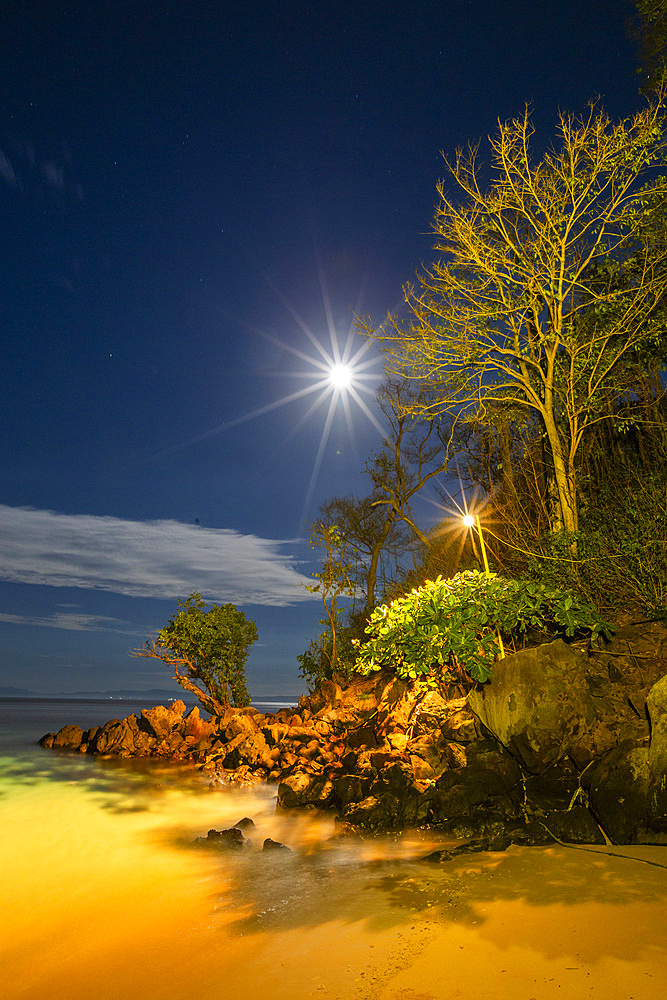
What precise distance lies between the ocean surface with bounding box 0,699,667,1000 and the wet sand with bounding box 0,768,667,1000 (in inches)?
0.7

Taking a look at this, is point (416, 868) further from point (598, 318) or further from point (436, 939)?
point (598, 318)

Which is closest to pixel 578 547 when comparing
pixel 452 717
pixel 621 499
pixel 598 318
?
pixel 621 499

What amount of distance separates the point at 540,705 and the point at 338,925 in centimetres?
376

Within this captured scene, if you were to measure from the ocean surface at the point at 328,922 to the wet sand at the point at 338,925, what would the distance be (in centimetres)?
2

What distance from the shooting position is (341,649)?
17.8 meters

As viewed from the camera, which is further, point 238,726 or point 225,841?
point 238,726

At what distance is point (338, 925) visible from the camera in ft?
15.7

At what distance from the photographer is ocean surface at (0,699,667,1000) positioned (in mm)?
3652

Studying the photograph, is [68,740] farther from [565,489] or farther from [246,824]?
[565,489]

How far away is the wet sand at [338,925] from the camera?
364 cm

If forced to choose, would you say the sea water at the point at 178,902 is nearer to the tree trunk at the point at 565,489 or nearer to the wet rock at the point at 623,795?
the wet rock at the point at 623,795

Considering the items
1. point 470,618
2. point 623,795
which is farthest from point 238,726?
point 623,795

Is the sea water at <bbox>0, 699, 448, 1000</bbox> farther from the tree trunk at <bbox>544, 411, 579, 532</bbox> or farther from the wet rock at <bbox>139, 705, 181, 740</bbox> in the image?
the wet rock at <bbox>139, 705, 181, 740</bbox>

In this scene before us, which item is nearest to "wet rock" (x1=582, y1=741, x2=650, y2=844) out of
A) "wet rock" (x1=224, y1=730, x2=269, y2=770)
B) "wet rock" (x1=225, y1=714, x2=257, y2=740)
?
"wet rock" (x1=224, y1=730, x2=269, y2=770)
